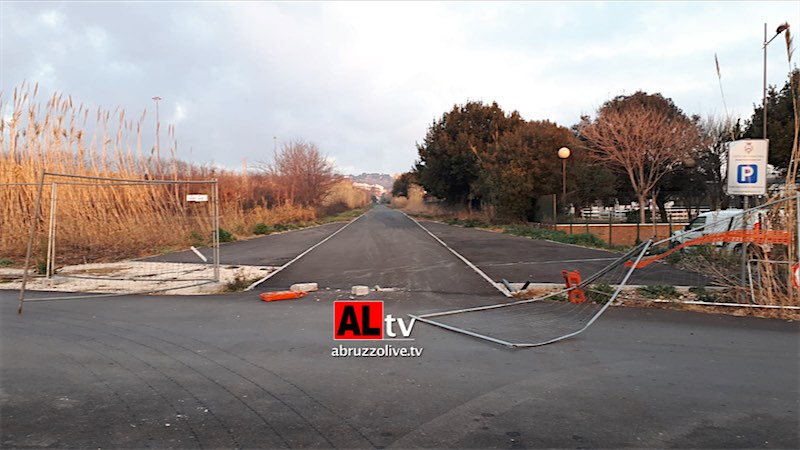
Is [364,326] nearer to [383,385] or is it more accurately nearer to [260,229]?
[383,385]

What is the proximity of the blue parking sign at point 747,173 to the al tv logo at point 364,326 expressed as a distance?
6.14m

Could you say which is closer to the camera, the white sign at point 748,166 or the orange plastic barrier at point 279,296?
the white sign at point 748,166

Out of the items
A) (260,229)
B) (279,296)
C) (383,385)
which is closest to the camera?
(383,385)

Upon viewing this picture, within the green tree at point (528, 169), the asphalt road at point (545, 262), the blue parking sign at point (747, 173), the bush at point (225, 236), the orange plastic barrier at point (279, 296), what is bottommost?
the orange plastic barrier at point (279, 296)

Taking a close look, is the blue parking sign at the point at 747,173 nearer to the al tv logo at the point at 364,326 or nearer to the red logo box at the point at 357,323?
the al tv logo at the point at 364,326

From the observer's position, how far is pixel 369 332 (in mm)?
6793

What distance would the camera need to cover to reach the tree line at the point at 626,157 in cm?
2731

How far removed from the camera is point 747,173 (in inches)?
349

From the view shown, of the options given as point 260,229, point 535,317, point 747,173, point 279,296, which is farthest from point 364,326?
point 260,229

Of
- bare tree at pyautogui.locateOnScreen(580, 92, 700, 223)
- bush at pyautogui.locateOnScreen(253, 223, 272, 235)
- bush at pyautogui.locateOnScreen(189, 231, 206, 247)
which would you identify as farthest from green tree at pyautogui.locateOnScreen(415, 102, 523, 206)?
bush at pyautogui.locateOnScreen(189, 231, 206, 247)

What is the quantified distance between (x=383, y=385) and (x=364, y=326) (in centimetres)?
200

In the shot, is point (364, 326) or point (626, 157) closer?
point (364, 326)

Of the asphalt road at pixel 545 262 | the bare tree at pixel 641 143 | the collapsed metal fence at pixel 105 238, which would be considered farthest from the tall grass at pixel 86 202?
the bare tree at pixel 641 143

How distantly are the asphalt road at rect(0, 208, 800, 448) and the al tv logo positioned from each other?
166 millimetres
